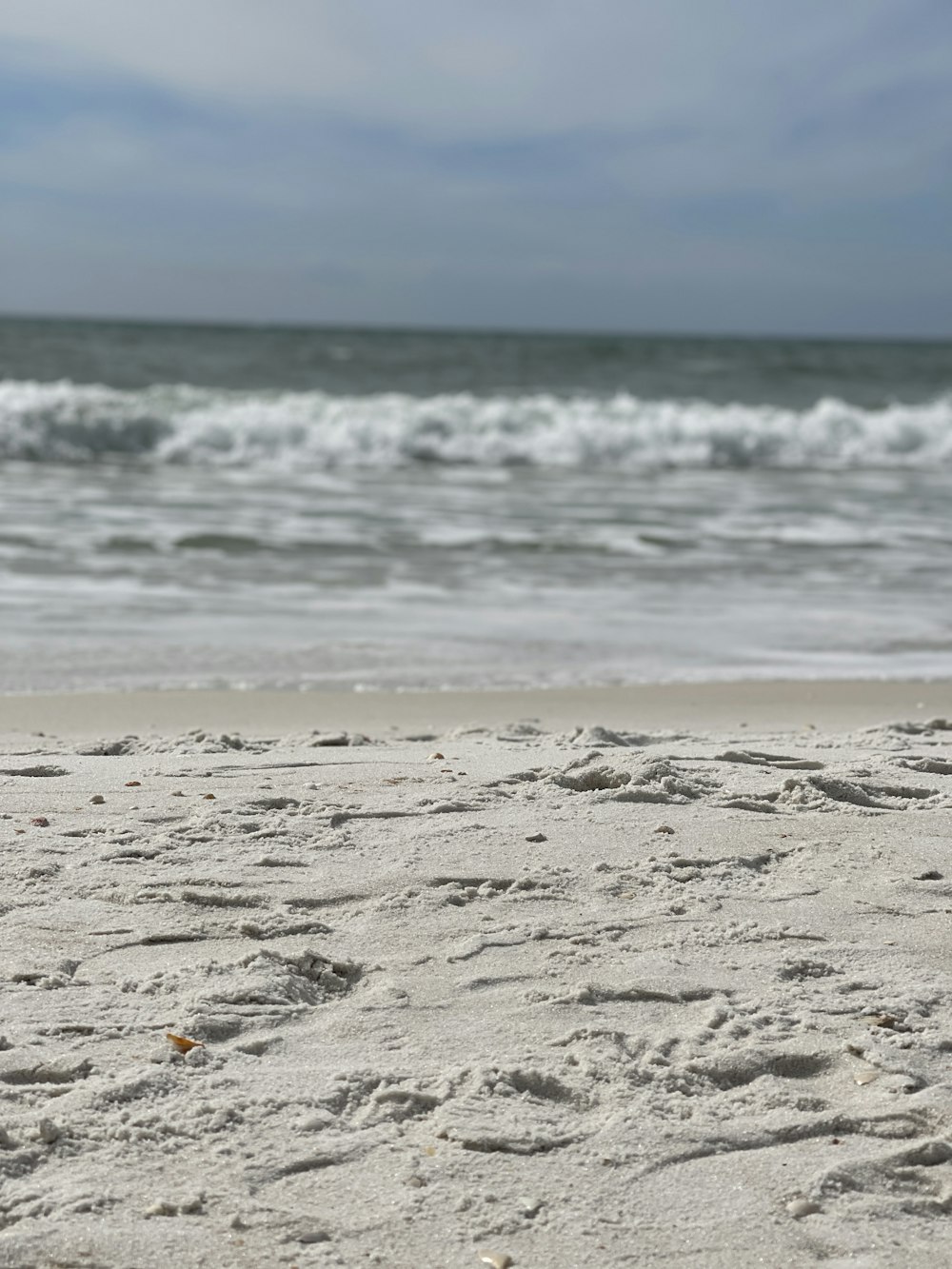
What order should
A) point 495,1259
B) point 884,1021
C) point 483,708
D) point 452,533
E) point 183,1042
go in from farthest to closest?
point 452,533
point 483,708
point 884,1021
point 183,1042
point 495,1259

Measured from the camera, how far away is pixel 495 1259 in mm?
1662

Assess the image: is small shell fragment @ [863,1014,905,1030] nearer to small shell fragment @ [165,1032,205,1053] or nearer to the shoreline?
small shell fragment @ [165,1032,205,1053]

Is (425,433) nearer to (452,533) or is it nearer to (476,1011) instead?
(452,533)

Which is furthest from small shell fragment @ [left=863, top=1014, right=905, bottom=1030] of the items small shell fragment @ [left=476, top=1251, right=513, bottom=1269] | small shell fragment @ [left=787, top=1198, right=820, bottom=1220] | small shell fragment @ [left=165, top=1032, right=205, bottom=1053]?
small shell fragment @ [left=165, top=1032, right=205, bottom=1053]

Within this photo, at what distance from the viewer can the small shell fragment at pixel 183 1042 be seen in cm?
205

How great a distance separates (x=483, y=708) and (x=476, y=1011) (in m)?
2.66

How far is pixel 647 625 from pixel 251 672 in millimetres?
2074

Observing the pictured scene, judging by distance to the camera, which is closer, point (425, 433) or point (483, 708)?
point (483, 708)

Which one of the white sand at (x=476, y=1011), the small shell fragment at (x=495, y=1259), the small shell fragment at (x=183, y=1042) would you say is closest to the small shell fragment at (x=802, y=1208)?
A: the white sand at (x=476, y=1011)

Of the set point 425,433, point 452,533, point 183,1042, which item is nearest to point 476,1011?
point 183,1042

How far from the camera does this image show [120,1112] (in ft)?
6.17

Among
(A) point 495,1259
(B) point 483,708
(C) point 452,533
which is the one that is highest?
(C) point 452,533

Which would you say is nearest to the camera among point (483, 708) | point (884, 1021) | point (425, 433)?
point (884, 1021)

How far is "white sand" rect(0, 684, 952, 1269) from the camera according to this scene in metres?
1.73
